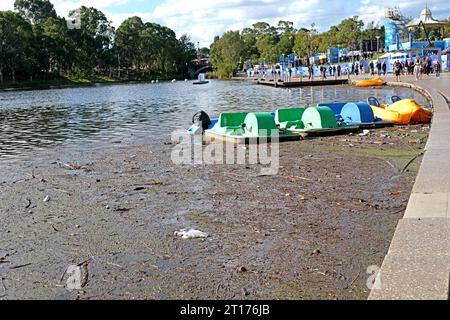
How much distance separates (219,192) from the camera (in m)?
11.6

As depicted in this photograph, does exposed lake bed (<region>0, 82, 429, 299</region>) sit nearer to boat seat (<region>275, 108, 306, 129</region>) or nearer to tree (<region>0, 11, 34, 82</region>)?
boat seat (<region>275, 108, 306, 129</region>)

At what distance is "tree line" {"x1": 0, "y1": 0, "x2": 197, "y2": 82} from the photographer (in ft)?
349

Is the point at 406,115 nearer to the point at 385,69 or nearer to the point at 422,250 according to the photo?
the point at 422,250

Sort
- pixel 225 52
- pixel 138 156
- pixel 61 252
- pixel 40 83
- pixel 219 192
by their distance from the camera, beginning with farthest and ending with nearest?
1. pixel 225 52
2. pixel 40 83
3. pixel 138 156
4. pixel 219 192
5. pixel 61 252

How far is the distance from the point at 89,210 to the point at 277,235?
4013 millimetres

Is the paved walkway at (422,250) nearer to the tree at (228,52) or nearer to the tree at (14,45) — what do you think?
the tree at (14,45)

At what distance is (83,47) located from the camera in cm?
12962

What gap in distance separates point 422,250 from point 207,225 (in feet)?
13.4

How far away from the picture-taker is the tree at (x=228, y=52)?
132750 mm

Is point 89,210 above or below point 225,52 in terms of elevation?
below
